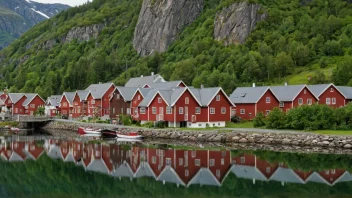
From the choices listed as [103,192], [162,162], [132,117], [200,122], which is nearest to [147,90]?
[132,117]

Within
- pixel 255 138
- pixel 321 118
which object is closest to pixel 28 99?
pixel 255 138

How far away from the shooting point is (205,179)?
32.6 metres

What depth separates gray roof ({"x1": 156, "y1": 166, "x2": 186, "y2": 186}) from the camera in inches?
1258

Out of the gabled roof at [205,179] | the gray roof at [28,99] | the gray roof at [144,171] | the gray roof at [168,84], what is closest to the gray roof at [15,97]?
the gray roof at [28,99]

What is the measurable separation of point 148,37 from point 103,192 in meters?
151

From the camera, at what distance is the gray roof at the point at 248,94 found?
70312 millimetres

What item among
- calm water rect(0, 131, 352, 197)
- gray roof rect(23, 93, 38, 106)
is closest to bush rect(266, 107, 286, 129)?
calm water rect(0, 131, 352, 197)

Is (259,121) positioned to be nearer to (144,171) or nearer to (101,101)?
(144,171)

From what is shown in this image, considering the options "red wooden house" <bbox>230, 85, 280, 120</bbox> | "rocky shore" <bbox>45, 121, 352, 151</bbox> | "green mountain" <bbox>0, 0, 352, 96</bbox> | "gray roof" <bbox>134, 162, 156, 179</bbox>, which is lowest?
"gray roof" <bbox>134, 162, 156, 179</bbox>

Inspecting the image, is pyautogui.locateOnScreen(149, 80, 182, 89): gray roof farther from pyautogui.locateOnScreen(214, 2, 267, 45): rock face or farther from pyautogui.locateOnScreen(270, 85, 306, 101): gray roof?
pyautogui.locateOnScreen(214, 2, 267, 45): rock face

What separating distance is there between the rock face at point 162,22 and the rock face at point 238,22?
24458mm

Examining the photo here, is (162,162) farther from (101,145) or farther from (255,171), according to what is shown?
(101,145)

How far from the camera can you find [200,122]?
6366 cm

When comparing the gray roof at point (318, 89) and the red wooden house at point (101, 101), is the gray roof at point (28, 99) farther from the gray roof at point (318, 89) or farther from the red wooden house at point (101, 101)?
the gray roof at point (318, 89)
